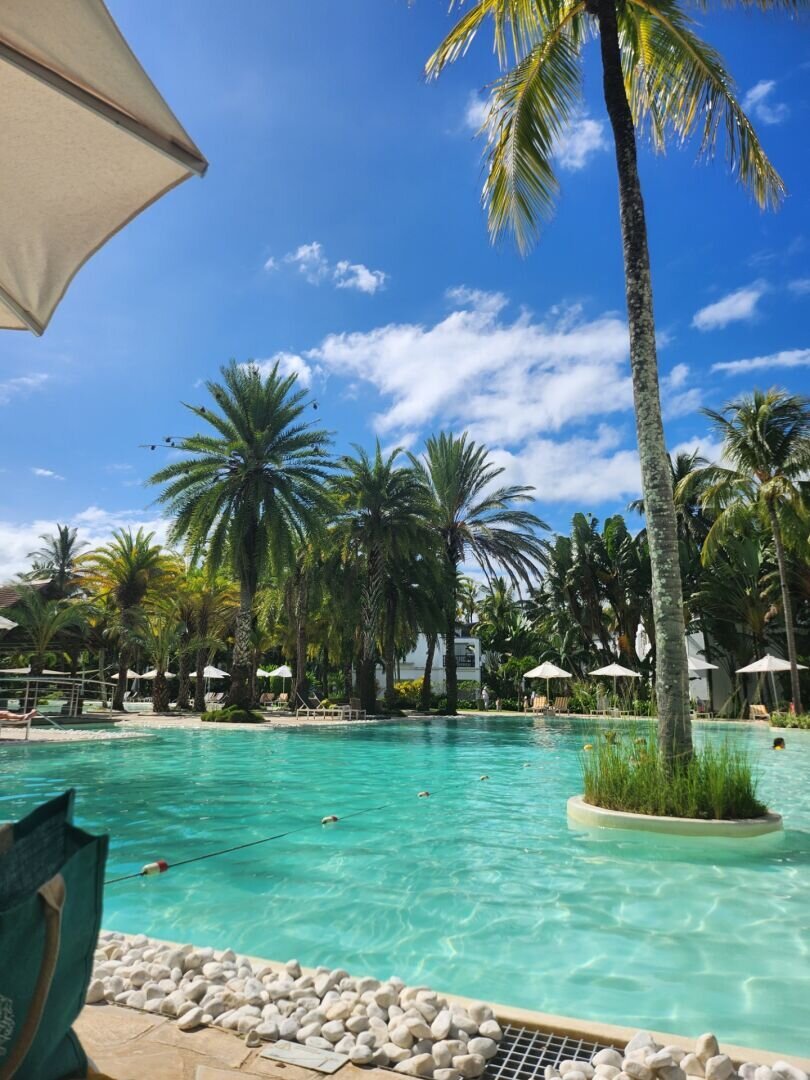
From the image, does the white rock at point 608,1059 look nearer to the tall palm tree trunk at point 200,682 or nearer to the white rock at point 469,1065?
the white rock at point 469,1065

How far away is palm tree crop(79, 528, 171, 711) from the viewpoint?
29.7 metres

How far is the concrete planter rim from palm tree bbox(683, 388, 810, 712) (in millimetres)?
16790

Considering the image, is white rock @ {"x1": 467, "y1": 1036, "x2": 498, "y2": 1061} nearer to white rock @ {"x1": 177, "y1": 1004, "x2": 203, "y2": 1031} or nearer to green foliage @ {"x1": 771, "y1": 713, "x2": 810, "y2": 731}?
white rock @ {"x1": 177, "y1": 1004, "x2": 203, "y2": 1031}

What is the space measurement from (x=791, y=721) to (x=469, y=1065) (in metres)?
21.2

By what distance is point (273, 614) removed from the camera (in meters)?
35.3

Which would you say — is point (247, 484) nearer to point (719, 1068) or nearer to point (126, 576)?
point (126, 576)

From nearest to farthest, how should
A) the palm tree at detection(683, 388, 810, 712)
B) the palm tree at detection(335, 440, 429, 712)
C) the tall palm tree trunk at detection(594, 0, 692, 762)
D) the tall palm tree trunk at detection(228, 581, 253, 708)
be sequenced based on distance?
1. the tall palm tree trunk at detection(594, 0, 692, 762)
2. the palm tree at detection(683, 388, 810, 712)
3. the tall palm tree trunk at detection(228, 581, 253, 708)
4. the palm tree at detection(335, 440, 429, 712)

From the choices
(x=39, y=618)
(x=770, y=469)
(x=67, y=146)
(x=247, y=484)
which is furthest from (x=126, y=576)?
(x=67, y=146)

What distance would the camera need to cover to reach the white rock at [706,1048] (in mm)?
2271

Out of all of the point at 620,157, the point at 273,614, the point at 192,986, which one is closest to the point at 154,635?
the point at 273,614

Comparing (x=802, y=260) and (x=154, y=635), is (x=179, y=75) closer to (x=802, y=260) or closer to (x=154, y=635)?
(x=802, y=260)

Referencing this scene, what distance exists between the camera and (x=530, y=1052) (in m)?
2.43

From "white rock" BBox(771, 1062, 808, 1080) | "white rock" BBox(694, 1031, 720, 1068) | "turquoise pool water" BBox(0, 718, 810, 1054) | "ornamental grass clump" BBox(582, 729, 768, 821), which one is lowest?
"turquoise pool water" BBox(0, 718, 810, 1054)

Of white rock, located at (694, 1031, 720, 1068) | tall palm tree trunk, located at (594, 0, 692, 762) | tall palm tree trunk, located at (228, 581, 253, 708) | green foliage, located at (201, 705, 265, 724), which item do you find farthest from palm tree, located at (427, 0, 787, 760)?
green foliage, located at (201, 705, 265, 724)
